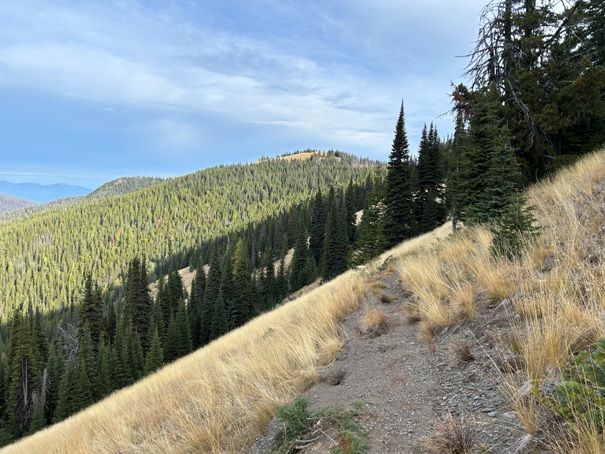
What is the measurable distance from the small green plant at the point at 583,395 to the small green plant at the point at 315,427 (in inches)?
57.3

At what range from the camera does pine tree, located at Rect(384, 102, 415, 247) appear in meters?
30.4

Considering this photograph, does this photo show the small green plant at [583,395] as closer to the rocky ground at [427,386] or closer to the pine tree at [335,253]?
the rocky ground at [427,386]

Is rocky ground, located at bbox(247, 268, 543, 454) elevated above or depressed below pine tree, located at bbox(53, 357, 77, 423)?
above

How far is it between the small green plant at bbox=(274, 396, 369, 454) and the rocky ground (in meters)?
0.08

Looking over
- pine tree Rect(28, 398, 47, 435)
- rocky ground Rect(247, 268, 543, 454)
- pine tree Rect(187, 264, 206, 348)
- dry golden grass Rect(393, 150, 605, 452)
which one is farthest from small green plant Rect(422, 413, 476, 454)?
pine tree Rect(187, 264, 206, 348)

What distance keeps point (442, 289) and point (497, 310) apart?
1.20 m

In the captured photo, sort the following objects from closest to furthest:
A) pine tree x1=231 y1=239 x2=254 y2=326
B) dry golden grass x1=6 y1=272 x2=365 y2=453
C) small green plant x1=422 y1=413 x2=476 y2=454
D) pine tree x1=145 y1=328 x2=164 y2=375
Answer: small green plant x1=422 y1=413 x2=476 y2=454, dry golden grass x1=6 y1=272 x2=365 y2=453, pine tree x1=145 y1=328 x2=164 y2=375, pine tree x1=231 y1=239 x2=254 y2=326

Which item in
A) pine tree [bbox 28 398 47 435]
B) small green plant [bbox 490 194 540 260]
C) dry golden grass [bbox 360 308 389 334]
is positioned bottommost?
pine tree [bbox 28 398 47 435]

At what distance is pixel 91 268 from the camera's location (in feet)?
513

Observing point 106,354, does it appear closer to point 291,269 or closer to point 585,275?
point 291,269

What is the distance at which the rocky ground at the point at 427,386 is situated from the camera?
254cm

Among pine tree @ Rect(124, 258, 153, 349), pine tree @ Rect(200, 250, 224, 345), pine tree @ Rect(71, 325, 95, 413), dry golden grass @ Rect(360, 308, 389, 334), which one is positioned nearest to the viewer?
dry golden grass @ Rect(360, 308, 389, 334)

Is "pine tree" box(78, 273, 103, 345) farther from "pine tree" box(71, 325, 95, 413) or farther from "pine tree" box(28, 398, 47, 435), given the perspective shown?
"pine tree" box(71, 325, 95, 413)

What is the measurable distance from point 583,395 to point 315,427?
7.07 ft
